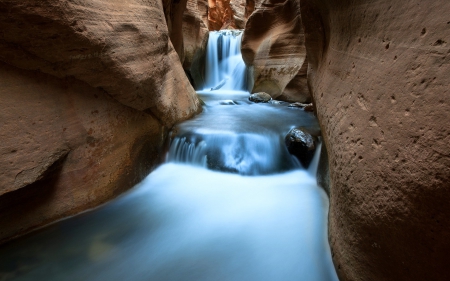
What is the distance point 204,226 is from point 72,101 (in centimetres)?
188

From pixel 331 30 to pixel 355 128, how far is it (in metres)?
1.28

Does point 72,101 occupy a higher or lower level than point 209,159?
higher

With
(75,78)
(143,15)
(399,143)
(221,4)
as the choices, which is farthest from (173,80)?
(221,4)

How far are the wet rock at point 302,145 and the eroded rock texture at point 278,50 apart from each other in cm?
308

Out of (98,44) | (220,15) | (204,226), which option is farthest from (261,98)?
(220,15)

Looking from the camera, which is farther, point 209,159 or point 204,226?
point 209,159

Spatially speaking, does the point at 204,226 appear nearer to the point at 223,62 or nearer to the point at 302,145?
the point at 302,145

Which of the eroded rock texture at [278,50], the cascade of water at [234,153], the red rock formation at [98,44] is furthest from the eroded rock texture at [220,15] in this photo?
the red rock formation at [98,44]

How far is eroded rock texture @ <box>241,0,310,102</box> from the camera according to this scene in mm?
6668

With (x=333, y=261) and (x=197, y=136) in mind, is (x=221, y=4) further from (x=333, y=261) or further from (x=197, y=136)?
(x=333, y=261)

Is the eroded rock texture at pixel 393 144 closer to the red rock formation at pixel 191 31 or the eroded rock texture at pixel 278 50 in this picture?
the eroded rock texture at pixel 278 50

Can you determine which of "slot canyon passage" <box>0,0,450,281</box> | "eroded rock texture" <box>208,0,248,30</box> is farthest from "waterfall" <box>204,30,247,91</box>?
"eroded rock texture" <box>208,0,248,30</box>

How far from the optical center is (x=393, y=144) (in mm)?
1226

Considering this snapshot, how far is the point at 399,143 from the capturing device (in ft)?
3.89
